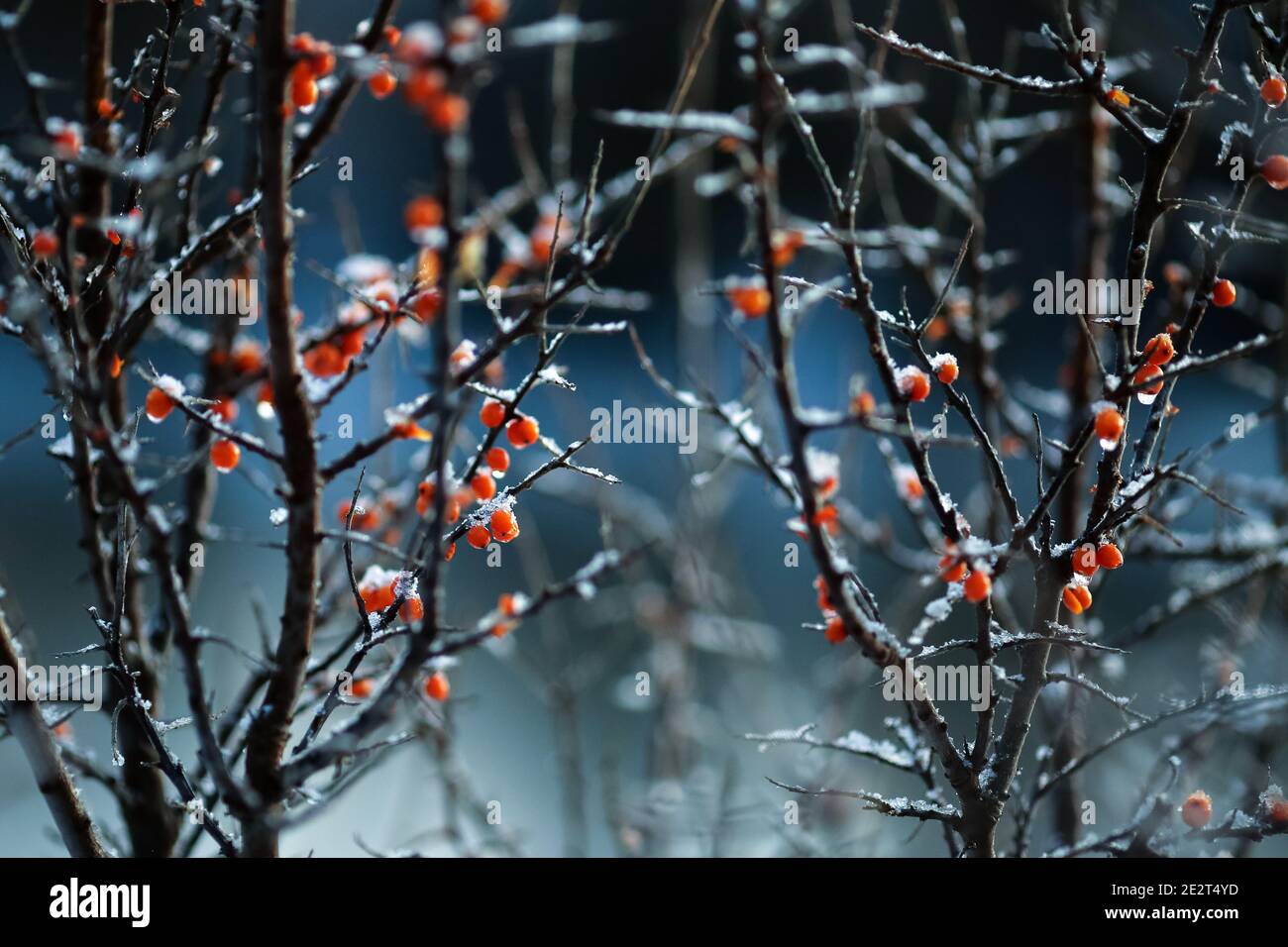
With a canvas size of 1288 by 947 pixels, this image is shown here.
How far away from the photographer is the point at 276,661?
218 centimetres

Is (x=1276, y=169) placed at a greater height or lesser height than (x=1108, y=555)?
greater

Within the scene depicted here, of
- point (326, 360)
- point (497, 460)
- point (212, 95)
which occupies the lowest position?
point (497, 460)

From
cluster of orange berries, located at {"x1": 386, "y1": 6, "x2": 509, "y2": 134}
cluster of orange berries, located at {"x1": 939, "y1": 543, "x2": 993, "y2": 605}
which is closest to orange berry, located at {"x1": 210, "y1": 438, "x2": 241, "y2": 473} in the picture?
cluster of orange berries, located at {"x1": 386, "y1": 6, "x2": 509, "y2": 134}

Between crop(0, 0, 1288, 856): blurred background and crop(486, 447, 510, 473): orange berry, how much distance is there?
440 millimetres

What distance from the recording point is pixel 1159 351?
2.50 m

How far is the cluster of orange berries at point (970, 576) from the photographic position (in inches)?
87.3

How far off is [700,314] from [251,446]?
358cm

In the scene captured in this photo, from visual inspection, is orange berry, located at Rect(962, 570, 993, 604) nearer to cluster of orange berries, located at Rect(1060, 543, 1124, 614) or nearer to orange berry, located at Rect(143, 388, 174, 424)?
cluster of orange berries, located at Rect(1060, 543, 1124, 614)

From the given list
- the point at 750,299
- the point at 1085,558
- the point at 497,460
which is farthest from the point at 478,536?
the point at 1085,558

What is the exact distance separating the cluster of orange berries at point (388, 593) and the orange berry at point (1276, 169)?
99.7 inches

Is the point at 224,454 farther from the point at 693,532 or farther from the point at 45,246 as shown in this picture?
the point at 693,532

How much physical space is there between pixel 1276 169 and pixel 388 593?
2.63 meters

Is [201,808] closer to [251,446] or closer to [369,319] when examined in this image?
[251,446]
